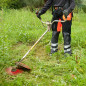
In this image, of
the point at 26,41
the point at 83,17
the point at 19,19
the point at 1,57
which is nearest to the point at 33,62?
the point at 1,57

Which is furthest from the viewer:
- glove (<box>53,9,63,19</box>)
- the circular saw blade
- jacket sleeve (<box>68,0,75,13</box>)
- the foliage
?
the foliage

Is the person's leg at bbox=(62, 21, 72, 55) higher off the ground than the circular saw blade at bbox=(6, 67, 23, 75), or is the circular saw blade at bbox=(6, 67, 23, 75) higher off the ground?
the person's leg at bbox=(62, 21, 72, 55)

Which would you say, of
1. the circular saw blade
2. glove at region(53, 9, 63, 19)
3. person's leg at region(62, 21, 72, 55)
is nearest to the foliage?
glove at region(53, 9, 63, 19)

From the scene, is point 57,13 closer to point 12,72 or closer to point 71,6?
point 71,6

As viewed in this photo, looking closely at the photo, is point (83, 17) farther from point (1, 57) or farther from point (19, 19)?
point (1, 57)

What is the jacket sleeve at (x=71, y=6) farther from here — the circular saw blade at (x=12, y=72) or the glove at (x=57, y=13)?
the circular saw blade at (x=12, y=72)

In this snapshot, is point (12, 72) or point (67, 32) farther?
point (67, 32)

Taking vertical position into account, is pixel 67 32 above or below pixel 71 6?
below

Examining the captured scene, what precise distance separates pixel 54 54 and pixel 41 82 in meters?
1.44

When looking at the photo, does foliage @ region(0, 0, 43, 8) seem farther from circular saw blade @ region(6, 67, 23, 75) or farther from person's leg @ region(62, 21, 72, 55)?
circular saw blade @ region(6, 67, 23, 75)

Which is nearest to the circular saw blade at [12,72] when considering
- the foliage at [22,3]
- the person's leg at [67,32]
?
the person's leg at [67,32]

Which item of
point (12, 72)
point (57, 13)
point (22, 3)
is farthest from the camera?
point (22, 3)

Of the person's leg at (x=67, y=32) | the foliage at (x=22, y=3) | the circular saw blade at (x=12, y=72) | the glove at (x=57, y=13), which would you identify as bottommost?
the circular saw blade at (x=12, y=72)

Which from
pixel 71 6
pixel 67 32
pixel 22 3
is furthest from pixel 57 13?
pixel 22 3
